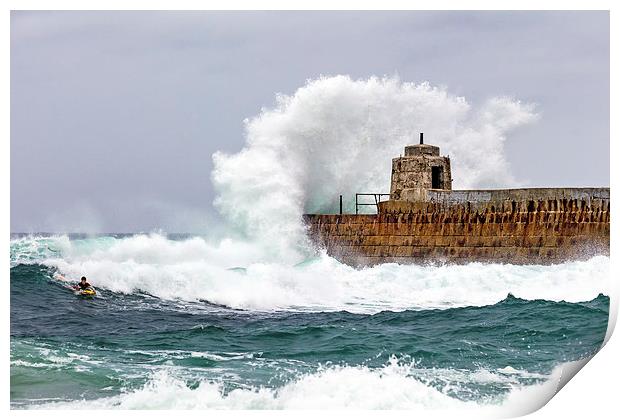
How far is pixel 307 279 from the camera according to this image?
1700 centimetres

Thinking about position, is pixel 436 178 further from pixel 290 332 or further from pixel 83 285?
pixel 290 332

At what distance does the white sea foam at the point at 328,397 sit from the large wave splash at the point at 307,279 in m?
3.49

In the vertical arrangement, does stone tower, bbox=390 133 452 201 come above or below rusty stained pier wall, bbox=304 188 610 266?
above

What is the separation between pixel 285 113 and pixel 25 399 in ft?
30.4

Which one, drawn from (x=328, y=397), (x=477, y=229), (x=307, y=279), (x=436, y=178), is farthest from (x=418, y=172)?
(x=328, y=397)

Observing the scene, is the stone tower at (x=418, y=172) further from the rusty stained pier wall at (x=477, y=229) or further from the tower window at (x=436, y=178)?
the rusty stained pier wall at (x=477, y=229)

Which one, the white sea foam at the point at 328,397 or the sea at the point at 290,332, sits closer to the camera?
the white sea foam at the point at 328,397

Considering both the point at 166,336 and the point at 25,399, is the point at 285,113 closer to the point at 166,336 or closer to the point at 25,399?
the point at 166,336

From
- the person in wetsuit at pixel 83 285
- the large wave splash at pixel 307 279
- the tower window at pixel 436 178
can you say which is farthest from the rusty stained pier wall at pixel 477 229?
the person in wetsuit at pixel 83 285

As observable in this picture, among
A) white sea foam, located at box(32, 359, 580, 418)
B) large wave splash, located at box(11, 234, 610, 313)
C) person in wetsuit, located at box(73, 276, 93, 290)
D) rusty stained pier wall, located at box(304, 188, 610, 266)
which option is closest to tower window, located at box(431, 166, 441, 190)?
rusty stained pier wall, located at box(304, 188, 610, 266)

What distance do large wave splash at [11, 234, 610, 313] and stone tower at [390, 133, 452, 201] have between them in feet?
5.69

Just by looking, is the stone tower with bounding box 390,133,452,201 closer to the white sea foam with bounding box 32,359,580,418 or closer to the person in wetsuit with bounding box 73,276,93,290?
the person in wetsuit with bounding box 73,276,93,290

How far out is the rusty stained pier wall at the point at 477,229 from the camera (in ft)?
57.6

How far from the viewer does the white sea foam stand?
36.7 feet
